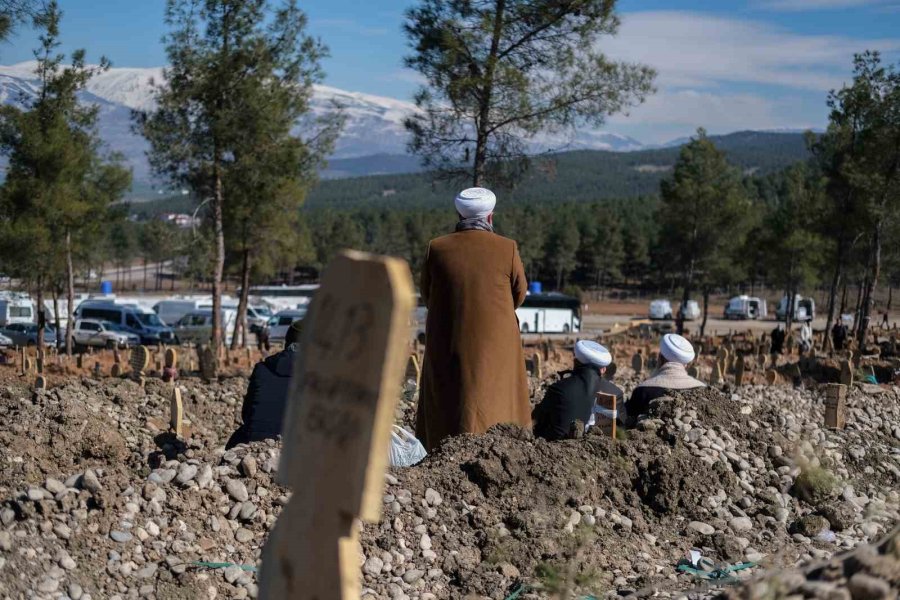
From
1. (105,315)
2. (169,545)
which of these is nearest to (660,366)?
(169,545)

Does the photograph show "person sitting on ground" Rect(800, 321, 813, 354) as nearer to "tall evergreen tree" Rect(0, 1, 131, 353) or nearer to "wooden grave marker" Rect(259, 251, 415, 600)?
"tall evergreen tree" Rect(0, 1, 131, 353)

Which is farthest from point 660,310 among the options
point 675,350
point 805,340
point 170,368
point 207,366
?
point 675,350

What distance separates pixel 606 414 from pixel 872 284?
19.4 m

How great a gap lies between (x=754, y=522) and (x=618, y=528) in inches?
38.2

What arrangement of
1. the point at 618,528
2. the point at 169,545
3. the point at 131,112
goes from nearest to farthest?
the point at 169,545 < the point at 618,528 < the point at 131,112

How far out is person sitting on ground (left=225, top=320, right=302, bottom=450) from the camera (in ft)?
21.4

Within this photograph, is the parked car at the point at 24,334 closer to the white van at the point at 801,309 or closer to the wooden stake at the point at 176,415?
the wooden stake at the point at 176,415

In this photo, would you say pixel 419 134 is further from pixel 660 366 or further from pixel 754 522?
pixel 754 522

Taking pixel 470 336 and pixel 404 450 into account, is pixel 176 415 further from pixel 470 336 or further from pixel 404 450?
pixel 470 336

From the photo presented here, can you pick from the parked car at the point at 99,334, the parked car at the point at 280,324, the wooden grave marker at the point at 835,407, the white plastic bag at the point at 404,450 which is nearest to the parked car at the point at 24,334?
the parked car at the point at 99,334

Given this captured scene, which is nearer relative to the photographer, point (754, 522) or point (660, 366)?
point (754, 522)

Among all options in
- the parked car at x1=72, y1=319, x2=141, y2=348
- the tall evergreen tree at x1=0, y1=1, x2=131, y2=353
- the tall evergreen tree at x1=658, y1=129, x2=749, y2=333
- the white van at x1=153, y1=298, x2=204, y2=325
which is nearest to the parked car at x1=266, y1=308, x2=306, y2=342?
the parked car at x1=72, y1=319, x2=141, y2=348

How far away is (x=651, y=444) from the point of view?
21.4 ft

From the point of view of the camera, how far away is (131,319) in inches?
1371
